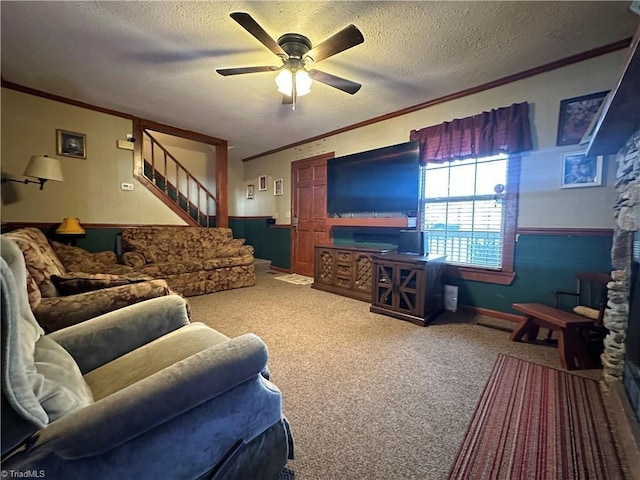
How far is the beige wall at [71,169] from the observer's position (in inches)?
124

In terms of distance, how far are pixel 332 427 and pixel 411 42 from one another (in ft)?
9.21

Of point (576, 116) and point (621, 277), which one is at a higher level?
point (576, 116)

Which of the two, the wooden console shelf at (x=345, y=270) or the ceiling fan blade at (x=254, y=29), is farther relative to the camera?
the wooden console shelf at (x=345, y=270)

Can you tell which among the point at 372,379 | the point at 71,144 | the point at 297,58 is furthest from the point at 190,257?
the point at 372,379

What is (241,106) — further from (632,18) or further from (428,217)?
(632,18)

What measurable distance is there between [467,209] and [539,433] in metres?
2.24

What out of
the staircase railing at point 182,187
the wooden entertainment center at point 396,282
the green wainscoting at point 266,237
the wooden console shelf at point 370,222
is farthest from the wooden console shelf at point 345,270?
the staircase railing at point 182,187

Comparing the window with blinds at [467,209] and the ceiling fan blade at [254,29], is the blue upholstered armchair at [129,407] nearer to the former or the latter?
the ceiling fan blade at [254,29]

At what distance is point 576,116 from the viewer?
238cm

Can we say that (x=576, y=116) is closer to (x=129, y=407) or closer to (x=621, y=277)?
(x=621, y=277)

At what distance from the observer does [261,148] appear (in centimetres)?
547

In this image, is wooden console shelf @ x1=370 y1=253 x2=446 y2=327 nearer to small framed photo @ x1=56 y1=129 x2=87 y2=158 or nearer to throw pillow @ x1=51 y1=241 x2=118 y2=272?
throw pillow @ x1=51 y1=241 x2=118 y2=272

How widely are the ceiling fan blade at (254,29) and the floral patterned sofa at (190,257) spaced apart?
2.78 metres

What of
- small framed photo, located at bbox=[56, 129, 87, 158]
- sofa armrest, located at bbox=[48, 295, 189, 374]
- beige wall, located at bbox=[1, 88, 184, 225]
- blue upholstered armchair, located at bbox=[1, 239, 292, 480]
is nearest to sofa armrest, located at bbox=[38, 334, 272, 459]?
blue upholstered armchair, located at bbox=[1, 239, 292, 480]
